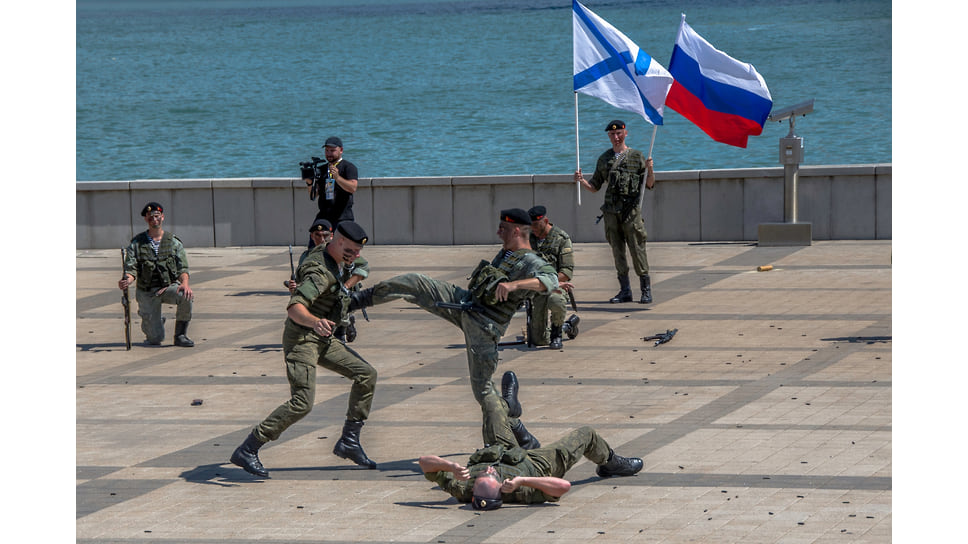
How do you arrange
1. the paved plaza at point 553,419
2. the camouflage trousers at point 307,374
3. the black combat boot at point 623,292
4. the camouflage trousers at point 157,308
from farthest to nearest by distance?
the black combat boot at point 623,292 < the camouflage trousers at point 157,308 < the camouflage trousers at point 307,374 < the paved plaza at point 553,419

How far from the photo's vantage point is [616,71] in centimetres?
1627

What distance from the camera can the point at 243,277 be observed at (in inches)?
763

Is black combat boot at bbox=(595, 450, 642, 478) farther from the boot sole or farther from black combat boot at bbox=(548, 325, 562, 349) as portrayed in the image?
black combat boot at bbox=(548, 325, 562, 349)

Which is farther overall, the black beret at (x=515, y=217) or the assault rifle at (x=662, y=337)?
the assault rifle at (x=662, y=337)

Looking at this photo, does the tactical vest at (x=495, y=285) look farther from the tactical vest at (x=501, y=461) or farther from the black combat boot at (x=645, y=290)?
the black combat boot at (x=645, y=290)

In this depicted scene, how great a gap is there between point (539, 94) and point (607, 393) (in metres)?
68.5

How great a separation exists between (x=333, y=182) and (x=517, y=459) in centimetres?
728

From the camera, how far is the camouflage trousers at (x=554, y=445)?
28.0 ft

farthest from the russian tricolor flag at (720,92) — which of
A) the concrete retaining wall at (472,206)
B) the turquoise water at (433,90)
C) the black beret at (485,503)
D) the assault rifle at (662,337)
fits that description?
the turquoise water at (433,90)

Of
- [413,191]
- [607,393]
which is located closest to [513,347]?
[607,393]

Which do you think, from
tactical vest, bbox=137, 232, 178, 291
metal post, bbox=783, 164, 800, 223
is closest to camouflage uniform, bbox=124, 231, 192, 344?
tactical vest, bbox=137, 232, 178, 291

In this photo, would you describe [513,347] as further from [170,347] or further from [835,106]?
[835,106]

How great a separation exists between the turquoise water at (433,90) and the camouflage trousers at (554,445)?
90.4ft

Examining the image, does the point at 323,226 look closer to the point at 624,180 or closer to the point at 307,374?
the point at 307,374
